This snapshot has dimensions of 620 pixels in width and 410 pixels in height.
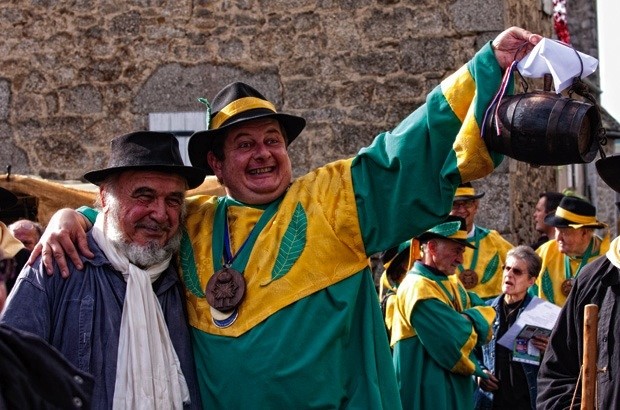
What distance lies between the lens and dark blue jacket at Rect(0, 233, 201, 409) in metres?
4.33

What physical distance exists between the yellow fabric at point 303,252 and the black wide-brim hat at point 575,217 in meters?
4.67

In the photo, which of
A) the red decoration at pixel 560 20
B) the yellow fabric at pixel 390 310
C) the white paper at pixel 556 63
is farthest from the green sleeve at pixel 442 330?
the red decoration at pixel 560 20

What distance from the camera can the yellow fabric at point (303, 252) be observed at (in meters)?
4.54

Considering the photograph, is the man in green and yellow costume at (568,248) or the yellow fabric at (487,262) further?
the yellow fabric at (487,262)

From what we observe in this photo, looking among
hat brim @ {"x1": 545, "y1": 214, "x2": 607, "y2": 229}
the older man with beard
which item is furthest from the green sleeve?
the older man with beard

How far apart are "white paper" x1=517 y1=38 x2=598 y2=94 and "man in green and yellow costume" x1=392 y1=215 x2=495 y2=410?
303 cm

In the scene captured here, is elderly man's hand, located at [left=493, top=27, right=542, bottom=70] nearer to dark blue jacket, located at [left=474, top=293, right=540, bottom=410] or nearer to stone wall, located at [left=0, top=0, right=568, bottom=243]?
dark blue jacket, located at [left=474, top=293, right=540, bottom=410]

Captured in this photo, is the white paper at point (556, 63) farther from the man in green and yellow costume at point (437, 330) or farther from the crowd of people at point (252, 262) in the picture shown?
the man in green and yellow costume at point (437, 330)

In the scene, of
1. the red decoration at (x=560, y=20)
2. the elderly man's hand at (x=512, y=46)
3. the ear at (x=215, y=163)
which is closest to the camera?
the elderly man's hand at (x=512, y=46)

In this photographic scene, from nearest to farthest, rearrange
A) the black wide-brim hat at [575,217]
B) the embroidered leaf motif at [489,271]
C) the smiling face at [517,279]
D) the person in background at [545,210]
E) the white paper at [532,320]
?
1. the white paper at [532,320]
2. the smiling face at [517,279]
3. the black wide-brim hat at [575,217]
4. the embroidered leaf motif at [489,271]
5. the person in background at [545,210]

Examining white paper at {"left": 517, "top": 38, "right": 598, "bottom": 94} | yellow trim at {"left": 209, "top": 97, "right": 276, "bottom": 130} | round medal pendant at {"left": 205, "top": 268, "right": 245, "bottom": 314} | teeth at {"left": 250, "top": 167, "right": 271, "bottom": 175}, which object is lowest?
round medal pendant at {"left": 205, "top": 268, "right": 245, "bottom": 314}

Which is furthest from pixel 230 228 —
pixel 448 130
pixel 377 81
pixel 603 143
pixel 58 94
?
pixel 58 94

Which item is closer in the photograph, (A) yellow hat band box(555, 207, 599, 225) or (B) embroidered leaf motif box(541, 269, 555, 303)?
(B) embroidered leaf motif box(541, 269, 555, 303)

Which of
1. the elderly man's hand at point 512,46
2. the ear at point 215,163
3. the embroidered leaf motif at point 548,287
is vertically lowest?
the embroidered leaf motif at point 548,287
